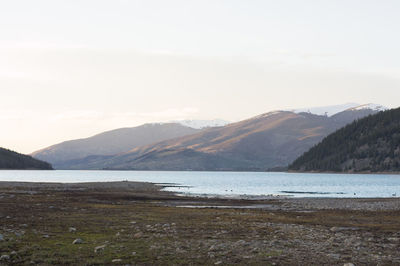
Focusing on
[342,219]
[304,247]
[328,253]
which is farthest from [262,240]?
[342,219]

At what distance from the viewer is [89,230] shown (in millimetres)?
31609

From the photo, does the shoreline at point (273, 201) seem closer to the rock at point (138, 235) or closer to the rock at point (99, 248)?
the rock at point (138, 235)

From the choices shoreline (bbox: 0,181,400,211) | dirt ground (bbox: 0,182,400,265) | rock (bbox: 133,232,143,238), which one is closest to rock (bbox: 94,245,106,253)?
dirt ground (bbox: 0,182,400,265)

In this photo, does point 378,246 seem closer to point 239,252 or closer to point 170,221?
point 239,252

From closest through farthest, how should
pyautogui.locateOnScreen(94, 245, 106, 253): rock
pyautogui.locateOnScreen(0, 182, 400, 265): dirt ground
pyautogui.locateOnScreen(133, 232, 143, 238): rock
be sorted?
pyautogui.locateOnScreen(0, 182, 400, 265): dirt ground
pyautogui.locateOnScreen(94, 245, 106, 253): rock
pyautogui.locateOnScreen(133, 232, 143, 238): rock

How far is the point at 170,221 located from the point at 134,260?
17509 mm

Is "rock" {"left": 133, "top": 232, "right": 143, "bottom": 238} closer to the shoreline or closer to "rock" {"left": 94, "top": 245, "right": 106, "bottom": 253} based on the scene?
"rock" {"left": 94, "top": 245, "right": 106, "bottom": 253}

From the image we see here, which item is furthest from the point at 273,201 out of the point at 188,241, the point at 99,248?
the point at 99,248

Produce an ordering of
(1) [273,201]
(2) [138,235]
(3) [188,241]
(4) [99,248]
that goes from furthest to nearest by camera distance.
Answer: (1) [273,201], (2) [138,235], (3) [188,241], (4) [99,248]

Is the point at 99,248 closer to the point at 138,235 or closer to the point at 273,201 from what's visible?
the point at 138,235

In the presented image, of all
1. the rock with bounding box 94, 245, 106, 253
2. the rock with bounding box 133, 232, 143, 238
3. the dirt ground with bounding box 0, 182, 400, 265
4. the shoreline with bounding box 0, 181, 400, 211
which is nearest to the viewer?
the dirt ground with bounding box 0, 182, 400, 265

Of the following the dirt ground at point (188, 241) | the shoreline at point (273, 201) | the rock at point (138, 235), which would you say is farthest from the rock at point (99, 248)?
the shoreline at point (273, 201)

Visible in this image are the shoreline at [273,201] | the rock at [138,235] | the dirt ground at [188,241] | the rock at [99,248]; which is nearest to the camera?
the dirt ground at [188,241]

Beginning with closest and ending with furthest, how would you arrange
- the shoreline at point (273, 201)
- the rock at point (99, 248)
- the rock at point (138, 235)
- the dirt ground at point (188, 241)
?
the dirt ground at point (188, 241), the rock at point (99, 248), the rock at point (138, 235), the shoreline at point (273, 201)
